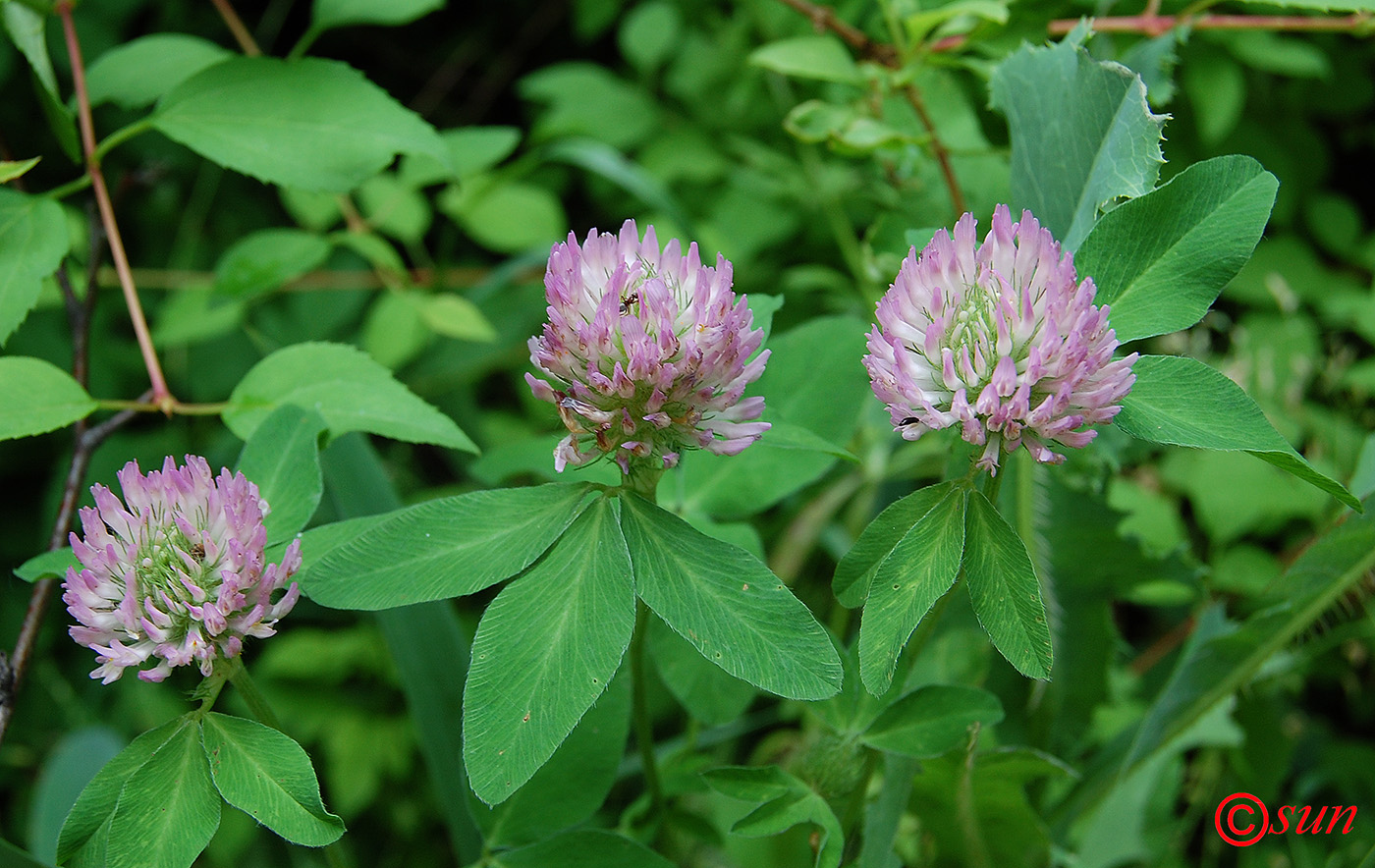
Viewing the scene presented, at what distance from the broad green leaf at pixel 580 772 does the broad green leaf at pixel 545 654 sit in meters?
0.22

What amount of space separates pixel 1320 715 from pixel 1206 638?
2.72 ft

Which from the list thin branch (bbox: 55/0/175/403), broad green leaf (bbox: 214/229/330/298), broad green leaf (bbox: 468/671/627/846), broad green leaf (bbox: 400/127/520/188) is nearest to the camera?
broad green leaf (bbox: 468/671/627/846)

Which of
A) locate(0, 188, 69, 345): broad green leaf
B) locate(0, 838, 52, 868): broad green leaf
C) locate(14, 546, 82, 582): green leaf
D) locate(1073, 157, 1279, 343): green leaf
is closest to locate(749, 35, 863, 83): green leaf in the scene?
locate(1073, 157, 1279, 343): green leaf

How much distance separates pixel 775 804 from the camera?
0.83 metres

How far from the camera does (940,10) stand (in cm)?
110

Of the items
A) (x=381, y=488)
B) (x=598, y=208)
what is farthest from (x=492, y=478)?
(x=598, y=208)

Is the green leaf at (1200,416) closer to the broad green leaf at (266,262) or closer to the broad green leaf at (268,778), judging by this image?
the broad green leaf at (268,778)

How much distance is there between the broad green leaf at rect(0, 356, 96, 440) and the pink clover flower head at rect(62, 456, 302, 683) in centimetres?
19

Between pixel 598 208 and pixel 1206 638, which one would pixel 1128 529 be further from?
pixel 598 208

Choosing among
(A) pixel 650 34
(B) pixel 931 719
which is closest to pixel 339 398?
(B) pixel 931 719

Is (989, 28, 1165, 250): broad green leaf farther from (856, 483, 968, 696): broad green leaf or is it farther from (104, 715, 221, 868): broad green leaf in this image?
(104, 715, 221, 868): broad green leaf

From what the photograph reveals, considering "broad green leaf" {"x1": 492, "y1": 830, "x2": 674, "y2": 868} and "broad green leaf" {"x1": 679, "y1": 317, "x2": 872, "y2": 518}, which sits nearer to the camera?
"broad green leaf" {"x1": 492, "y1": 830, "x2": 674, "y2": 868}

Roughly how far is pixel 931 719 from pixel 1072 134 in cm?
51

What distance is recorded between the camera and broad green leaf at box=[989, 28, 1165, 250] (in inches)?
32.3
